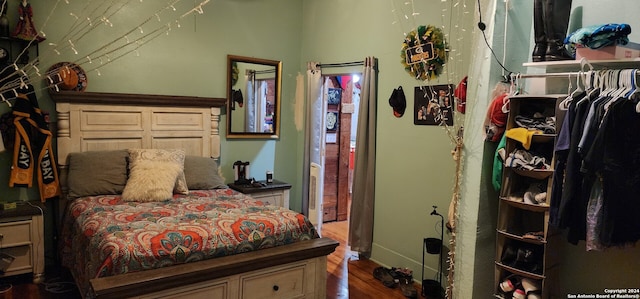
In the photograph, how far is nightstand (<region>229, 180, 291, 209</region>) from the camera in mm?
4281

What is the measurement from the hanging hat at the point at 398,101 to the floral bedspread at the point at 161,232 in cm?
140

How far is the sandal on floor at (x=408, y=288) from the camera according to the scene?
328 centimetres

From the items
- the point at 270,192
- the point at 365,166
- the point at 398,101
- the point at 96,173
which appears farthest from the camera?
the point at 270,192

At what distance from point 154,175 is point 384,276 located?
2.10 metres

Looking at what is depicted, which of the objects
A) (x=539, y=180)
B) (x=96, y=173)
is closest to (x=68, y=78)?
(x=96, y=173)

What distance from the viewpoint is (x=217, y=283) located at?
8.28 ft

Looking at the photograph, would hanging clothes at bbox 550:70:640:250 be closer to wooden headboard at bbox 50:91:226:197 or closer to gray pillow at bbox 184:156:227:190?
gray pillow at bbox 184:156:227:190

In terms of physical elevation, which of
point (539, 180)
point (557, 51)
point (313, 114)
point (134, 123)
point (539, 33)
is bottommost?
point (539, 180)

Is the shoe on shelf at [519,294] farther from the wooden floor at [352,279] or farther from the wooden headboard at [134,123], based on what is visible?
the wooden headboard at [134,123]

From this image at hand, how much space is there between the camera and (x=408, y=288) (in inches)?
133

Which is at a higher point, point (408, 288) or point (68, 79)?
point (68, 79)

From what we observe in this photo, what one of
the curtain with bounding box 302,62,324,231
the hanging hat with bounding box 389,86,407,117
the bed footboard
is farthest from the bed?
the hanging hat with bounding box 389,86,407,117

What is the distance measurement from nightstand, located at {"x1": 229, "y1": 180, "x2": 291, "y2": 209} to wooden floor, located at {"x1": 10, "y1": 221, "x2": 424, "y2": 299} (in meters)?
0.83

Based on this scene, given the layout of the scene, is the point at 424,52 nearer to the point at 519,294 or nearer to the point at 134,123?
the point at 519,294
